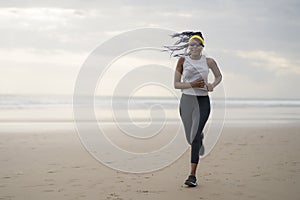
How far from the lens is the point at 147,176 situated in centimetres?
661

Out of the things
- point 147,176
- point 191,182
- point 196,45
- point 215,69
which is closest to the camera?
point 191,182

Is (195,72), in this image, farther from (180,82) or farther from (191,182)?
(191,182)

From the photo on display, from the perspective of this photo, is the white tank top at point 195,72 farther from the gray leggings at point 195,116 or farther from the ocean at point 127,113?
the ocean at point 127,113

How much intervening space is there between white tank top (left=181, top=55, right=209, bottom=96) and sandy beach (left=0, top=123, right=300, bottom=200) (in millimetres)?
1279

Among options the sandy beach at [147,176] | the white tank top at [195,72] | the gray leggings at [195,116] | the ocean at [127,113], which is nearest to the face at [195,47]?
the white tank top at [195,72]

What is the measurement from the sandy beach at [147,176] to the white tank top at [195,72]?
1279mm

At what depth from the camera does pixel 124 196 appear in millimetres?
5391

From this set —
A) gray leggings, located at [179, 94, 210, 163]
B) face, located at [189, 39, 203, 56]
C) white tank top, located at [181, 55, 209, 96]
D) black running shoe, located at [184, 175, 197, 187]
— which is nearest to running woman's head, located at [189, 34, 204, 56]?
face, located at [189, 39, 203, 56]

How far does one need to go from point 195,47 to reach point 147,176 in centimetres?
207

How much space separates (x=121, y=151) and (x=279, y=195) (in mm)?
4348

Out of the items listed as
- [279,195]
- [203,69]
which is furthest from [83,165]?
[279,195]

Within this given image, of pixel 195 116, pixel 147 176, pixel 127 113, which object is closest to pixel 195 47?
pixel 195 116

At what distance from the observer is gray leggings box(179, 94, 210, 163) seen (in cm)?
595

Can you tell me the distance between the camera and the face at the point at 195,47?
5.95 metres
